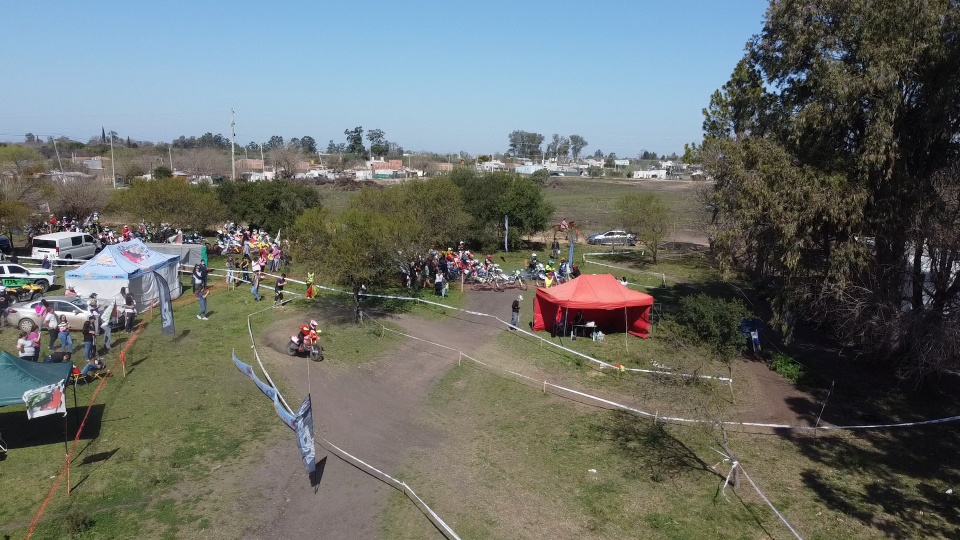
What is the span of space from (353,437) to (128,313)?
12.2 meters

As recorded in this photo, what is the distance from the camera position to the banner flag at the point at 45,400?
12156 millimetres

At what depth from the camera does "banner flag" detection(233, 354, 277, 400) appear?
16.0 meters

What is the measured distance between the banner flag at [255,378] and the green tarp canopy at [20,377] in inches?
177

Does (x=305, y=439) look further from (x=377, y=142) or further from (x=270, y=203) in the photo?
(x=377, y=142)

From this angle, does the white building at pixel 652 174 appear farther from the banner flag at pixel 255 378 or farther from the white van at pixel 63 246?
the banner flag at pixel 255 378

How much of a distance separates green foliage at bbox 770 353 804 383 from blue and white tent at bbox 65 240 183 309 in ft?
70.3

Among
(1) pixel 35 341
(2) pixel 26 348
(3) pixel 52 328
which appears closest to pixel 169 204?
(3) pixel 52 328

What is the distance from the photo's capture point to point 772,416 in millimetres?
16016

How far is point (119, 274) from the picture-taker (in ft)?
75.3

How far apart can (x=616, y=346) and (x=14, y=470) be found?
16.6 meters

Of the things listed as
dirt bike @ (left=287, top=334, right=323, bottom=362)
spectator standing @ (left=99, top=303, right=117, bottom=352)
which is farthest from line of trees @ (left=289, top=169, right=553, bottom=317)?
spectator standing @ (left=99, top=303, right=117, bottom=352)

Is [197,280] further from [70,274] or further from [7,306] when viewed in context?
[7,306]

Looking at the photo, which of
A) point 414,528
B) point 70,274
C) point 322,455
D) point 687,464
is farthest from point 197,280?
point 687,464

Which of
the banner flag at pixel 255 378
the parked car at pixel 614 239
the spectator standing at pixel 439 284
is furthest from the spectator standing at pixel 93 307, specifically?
the parked car at pixel 614 239
